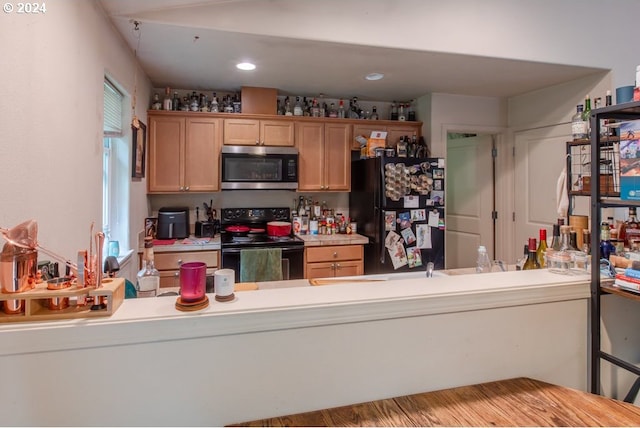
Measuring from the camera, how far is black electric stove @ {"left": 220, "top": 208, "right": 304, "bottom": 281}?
10.4 ft

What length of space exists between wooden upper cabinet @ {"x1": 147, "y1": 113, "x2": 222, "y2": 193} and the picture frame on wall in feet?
0.68

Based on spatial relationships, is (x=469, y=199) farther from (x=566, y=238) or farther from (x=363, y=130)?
(x=566, y=238)

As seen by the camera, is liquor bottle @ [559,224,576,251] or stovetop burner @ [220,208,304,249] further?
stovetop burner @ [220,208,304,249]

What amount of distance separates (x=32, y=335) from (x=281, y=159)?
9.38 feet

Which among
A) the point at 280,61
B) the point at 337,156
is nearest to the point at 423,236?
the point at 337,156

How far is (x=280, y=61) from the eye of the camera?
287cm

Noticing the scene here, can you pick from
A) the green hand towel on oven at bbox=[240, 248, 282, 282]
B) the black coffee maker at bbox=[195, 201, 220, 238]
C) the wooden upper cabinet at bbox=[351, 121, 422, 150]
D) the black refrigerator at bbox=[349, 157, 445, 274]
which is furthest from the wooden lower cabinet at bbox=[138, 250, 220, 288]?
the wooden upper cabinet at bbox=[351, 121, 422, 150]

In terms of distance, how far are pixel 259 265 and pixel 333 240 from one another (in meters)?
0.82

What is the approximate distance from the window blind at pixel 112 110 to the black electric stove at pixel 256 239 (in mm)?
1259

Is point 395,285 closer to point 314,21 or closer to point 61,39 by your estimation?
point 61,39

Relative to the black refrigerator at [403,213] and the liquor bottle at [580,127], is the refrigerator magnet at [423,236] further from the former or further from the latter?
the liquor bottle at [580,127]

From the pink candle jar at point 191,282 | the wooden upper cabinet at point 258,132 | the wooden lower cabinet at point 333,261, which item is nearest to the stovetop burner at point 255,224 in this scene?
the wooden lower cabinet at point 333,261

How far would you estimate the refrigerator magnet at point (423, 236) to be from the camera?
3.50 meters

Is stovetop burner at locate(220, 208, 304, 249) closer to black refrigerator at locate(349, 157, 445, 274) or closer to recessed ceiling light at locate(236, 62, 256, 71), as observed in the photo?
black refrigerator at locate(349, 157, 445, 274)
